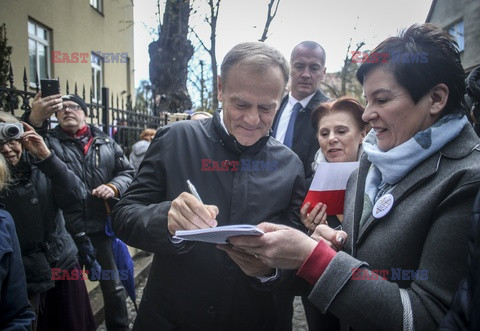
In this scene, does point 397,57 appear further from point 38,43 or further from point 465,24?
point 465,24

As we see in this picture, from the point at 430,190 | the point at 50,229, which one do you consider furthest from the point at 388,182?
the point at 50,229

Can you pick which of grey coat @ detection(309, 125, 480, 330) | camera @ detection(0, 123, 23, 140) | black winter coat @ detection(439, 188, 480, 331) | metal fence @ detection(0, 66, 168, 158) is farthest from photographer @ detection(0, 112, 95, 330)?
black winter coat @ detection(439, 188, 480, 331)

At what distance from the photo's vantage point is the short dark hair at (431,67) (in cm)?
143

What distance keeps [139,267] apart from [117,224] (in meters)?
4.19

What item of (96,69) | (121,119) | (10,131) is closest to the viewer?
(10,131)

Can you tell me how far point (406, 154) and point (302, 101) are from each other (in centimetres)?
230

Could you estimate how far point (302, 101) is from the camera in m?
3.66

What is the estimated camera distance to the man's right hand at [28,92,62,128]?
118 inches

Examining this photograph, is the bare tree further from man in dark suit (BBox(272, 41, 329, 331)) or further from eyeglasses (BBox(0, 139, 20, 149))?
eyeglasses (BBox(0, 139, 20, 149))

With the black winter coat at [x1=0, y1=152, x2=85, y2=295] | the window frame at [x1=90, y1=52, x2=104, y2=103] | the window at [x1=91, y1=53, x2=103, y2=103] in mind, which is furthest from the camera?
the window at [x1=91, y1=53, x2=103, y2=103]

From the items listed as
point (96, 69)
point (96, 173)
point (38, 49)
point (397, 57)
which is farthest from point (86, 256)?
point (96, 69)

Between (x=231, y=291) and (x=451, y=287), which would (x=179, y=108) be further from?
(x=451, y=287)

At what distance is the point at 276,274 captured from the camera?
1.55m

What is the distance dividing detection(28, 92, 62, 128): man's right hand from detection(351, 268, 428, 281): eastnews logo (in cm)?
269
